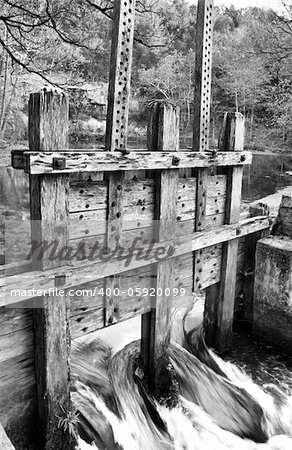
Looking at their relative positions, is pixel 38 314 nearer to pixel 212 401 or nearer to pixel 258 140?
pixel 212 401

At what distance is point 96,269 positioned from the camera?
3.90 metres

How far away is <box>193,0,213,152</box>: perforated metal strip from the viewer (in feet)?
15.5

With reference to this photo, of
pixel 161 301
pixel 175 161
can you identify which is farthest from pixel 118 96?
pixel 161 301

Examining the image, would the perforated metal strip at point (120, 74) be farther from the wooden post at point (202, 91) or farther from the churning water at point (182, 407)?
the churning water at point (182, 407)

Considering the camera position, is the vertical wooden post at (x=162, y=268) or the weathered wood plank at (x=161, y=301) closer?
the vertical wooden post at (x=162, y=268)

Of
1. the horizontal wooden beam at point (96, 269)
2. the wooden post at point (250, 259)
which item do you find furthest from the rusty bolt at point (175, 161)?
the wooden post at point (250, 259)

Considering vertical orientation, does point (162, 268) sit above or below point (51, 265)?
below

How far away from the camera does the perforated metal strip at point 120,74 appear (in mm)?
3791

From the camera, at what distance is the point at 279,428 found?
488 cm

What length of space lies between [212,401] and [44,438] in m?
2.17

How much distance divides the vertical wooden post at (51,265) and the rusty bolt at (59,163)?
0.35 ft

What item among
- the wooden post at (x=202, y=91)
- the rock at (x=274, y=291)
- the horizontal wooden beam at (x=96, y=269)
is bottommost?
the rock at (x=274, y=291)

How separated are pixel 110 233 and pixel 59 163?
95 centimetres

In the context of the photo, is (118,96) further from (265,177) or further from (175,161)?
→ (265,177)
